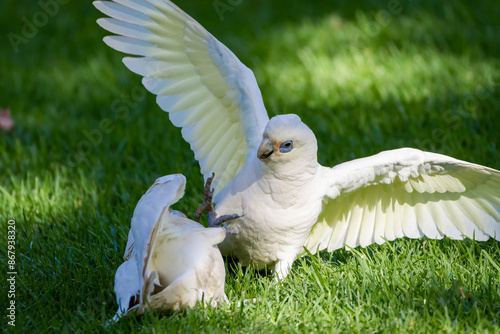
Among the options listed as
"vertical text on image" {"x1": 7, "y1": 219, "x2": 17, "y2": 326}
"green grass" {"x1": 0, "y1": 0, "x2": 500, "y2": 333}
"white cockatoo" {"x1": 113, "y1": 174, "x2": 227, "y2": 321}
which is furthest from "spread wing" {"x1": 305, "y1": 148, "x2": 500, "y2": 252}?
"vertical text on image" {"x1": 7, "y1": 219, "x2": 17, "y2": 326}

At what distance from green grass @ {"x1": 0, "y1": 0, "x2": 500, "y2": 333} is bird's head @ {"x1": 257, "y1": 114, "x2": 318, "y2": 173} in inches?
22.4

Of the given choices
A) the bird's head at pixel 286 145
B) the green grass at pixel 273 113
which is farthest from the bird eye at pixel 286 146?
the green grass at pixel 273 113

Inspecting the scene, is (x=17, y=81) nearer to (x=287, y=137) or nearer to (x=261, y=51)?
(x=261, y=51)

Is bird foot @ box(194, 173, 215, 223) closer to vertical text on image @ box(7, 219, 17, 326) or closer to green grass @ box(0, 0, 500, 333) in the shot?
green grass @ box(0, 0, 500, 333)

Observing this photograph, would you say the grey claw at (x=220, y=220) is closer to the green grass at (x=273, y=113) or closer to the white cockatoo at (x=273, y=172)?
the white cockatoo at (x=273, y=172)

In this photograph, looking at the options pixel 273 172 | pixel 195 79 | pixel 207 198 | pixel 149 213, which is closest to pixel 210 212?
pixel 207 198

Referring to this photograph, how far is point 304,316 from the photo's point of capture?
8.48 ft

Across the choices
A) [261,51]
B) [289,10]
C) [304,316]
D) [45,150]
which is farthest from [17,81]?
[304,316]

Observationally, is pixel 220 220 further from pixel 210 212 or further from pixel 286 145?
pixel 286 145

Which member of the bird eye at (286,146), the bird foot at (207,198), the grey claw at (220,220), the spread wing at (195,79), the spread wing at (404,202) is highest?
the spread wing at (195,79)

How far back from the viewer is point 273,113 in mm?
4809

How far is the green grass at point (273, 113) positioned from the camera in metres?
2.62

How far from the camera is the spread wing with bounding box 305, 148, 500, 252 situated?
2820 mm

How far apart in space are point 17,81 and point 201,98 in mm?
3326
